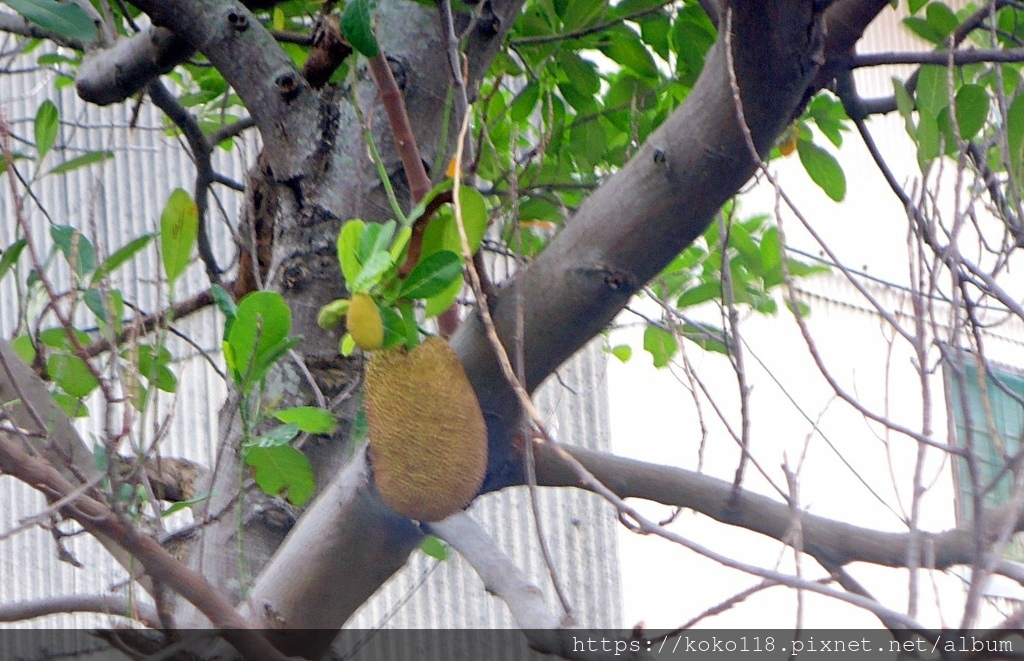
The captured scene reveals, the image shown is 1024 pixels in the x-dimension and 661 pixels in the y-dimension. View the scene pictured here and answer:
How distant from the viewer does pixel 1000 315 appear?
163 inches

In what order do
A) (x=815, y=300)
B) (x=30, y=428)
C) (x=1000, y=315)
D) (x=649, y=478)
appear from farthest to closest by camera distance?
(x=1000, y=315)
(x=815, y=300)
(x=30, y=428)
(x=649, y=478)

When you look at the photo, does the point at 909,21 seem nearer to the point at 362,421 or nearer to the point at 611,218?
the point at 611,218

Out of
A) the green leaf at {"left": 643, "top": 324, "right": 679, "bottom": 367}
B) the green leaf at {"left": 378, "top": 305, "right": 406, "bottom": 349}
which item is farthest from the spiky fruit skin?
the green leaf at {"left": 643, "top": 324, "right": 679, "bottom": 367}

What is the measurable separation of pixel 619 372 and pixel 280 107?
6.32 feet

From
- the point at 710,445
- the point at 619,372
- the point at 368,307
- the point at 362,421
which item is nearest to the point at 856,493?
the point at 710,445

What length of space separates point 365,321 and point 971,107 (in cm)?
69

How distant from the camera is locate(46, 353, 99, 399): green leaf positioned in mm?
1188

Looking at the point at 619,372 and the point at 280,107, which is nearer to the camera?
the point at 280,107

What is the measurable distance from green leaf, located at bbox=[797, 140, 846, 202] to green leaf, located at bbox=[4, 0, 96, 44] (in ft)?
2.91

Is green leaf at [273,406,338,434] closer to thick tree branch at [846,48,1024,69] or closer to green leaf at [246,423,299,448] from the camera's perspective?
green leaf at [246,423,299,448]

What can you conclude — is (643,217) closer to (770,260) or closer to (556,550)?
(770,260)

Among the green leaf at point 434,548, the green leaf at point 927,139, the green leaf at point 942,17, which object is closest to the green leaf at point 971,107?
the green leaf at point 927,139

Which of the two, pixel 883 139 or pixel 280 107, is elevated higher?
pixel 883 139

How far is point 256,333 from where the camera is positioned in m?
0.81
